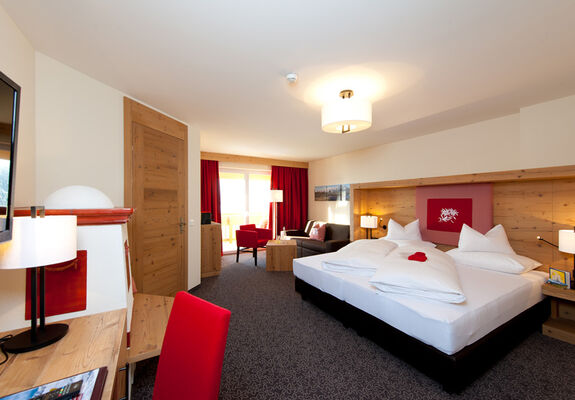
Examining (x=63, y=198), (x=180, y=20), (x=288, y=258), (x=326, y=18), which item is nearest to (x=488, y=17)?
(x=326, y=18)

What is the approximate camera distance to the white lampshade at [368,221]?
4.29 metres

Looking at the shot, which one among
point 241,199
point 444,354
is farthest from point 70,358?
point 241,199

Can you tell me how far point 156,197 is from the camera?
2811 millimetres

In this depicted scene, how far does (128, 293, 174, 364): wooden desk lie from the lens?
1.37 metres

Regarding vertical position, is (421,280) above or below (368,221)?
below

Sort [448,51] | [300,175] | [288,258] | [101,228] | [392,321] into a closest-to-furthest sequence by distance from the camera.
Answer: [101,228]
[448,51]
[392,321]
[288,258]
[300,175]

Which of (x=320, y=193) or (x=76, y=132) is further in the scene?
(x=320, y=193)

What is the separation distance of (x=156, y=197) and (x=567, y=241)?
174 inches

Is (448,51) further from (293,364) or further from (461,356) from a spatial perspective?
(293,364)

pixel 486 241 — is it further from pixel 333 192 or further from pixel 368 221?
pixel 333 192

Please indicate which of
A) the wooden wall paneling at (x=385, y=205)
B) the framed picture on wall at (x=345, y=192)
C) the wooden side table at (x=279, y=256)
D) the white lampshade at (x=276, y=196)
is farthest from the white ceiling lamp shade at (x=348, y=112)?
the white lampshade at (x=276, y=196)

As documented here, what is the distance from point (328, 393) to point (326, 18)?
249 cm

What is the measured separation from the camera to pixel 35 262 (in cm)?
90

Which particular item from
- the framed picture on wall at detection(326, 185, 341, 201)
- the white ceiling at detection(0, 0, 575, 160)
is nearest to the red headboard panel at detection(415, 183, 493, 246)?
the white ceiling at detection(0, 0, 575, 160)
